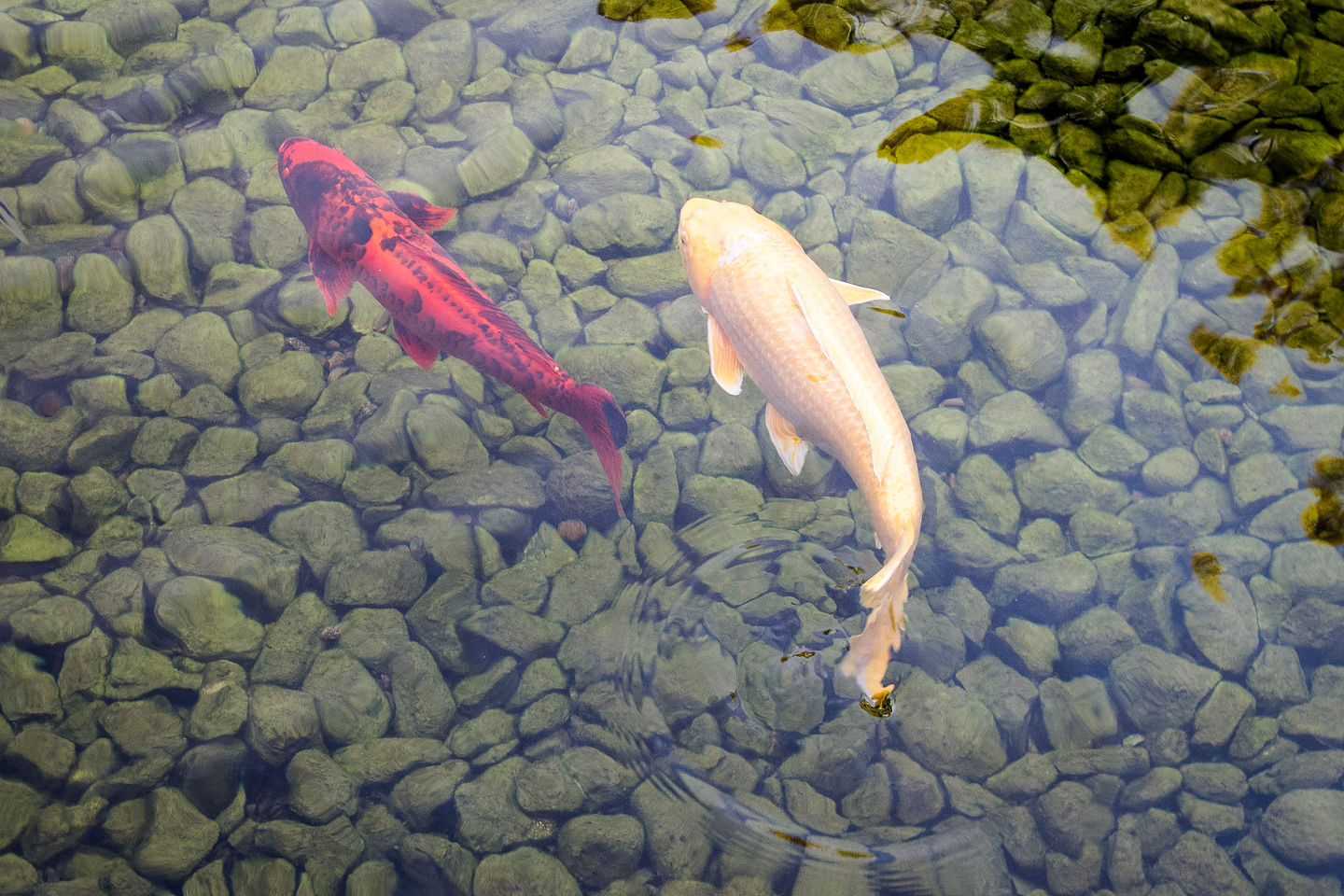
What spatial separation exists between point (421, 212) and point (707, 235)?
Result: 1292mm

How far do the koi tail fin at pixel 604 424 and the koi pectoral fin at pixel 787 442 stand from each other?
591mm

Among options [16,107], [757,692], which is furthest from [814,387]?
[16,107]

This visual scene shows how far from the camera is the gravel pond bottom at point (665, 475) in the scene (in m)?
2.61

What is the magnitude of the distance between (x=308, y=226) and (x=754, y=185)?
198cm

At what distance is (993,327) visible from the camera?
10.6ft

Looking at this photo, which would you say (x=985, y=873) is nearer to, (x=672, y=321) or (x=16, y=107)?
(x=672, y=321)

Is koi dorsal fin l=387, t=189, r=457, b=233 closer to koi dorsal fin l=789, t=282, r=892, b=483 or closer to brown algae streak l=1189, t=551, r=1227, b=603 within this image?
koi dorsal fin l=789, t=282, r=892, b=483

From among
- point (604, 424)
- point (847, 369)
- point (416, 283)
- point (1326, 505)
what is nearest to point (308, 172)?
point (416, 283)

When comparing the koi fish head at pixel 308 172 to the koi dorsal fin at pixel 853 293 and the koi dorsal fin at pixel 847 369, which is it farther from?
the koi dorsal fin at pixel 853 293

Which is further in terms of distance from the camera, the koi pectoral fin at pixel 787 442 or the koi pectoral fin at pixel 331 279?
the koi pectoral fin at pixel 331 279

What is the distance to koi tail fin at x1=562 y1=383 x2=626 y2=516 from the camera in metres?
2.97

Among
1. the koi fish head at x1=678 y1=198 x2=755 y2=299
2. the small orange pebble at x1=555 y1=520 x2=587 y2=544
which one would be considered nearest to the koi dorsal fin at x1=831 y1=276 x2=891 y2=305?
the koi fish head at x1=678 y1=198 x2=755 y2=299

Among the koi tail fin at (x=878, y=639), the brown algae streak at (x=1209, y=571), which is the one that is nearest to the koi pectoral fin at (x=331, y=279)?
the koi tail fin at (x=878, y=639)

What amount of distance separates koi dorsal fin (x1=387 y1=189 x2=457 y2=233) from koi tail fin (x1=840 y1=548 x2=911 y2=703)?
2366mm
